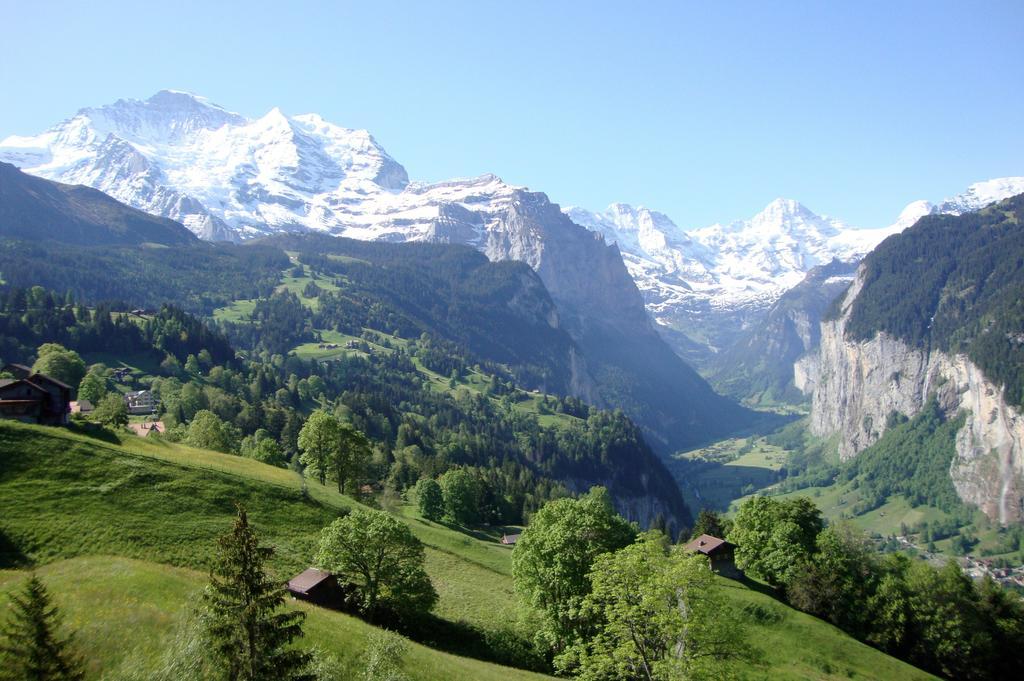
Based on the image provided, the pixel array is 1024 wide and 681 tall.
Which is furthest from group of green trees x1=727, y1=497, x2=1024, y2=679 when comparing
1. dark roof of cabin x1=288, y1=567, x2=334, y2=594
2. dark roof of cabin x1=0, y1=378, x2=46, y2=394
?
dark roof of cabin x1=0, y1=378, x2=46, y2=394

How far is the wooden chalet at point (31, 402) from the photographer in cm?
6344

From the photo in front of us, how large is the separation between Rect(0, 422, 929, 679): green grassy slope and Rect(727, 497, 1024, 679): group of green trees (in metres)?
4.71

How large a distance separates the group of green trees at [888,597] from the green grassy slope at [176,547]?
15.4 ft

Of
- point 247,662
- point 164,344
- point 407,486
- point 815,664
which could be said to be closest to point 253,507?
point 247,662

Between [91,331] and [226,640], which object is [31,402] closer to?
[226,640]

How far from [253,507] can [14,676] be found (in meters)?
38.6

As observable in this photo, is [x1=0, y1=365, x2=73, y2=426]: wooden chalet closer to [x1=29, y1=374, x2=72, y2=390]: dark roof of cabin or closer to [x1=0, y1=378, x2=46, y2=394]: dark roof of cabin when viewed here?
[x1=0, y1=378, x2=46, y2=394]: dark roof of cabin

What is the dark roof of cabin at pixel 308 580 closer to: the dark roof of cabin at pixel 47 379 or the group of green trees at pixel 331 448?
the dark roof of cabin at pixel 47 379

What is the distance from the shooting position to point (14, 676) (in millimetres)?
21891

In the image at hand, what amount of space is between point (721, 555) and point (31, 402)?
77036 mm

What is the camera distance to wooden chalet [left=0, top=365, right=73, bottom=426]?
63.4 metres

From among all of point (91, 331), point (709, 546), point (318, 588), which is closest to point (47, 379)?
point (318, 588)

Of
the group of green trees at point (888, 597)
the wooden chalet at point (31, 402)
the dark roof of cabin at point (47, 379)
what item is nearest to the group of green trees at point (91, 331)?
the dark roof of cabin at point (47, 379)

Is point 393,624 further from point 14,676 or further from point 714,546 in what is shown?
point 714,546
